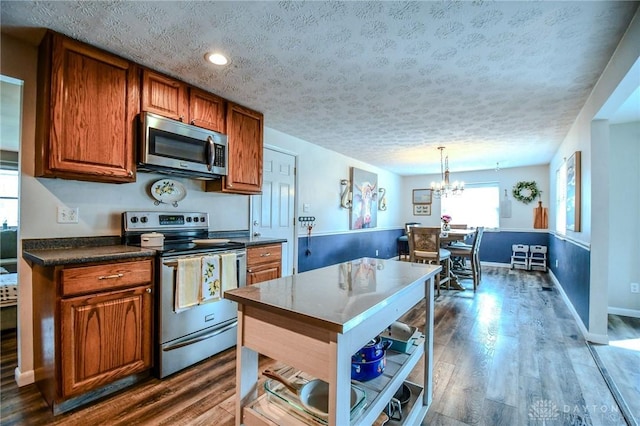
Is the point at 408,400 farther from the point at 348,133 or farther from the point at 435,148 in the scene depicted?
the point at 435,148

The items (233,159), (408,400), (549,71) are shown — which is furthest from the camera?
(233,159)

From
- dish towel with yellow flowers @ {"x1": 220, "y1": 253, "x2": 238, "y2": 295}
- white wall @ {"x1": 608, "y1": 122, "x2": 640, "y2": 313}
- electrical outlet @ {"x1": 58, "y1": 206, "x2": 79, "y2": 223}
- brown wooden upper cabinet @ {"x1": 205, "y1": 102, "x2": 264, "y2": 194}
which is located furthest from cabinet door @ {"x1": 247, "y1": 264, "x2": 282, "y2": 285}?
white wall @ {"x1": 608, "y1": 122, "x2": 640, "y2": 313}

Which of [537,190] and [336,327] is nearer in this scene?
[336,327]

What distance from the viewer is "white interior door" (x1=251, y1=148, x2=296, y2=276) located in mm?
3555

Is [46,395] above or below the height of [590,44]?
below

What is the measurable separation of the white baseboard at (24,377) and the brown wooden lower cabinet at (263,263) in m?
1.48

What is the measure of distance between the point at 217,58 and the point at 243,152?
100cm

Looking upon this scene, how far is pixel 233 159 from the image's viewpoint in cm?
282

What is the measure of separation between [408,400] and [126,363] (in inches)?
67.1

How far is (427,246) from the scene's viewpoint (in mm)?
4305

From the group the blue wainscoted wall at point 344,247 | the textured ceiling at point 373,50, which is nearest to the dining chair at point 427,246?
the blue wainscoted wall at point 344,247

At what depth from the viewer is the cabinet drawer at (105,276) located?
5.41 feet

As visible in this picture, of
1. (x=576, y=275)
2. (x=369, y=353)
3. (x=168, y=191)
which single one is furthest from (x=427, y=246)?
(x=168, y=191)

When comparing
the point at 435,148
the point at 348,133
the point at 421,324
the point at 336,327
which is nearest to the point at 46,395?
the point at 336,327
